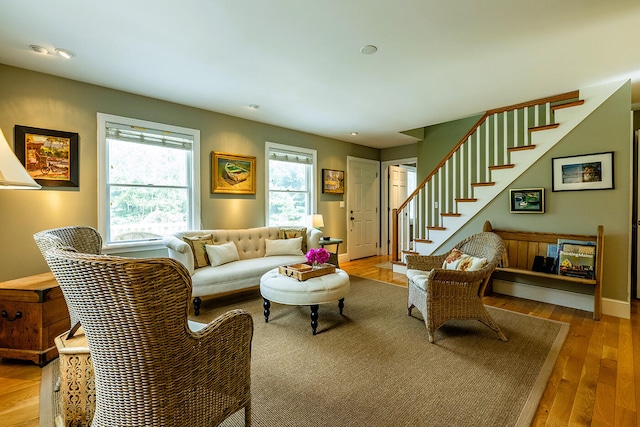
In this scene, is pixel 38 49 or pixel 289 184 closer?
pixel 38 49

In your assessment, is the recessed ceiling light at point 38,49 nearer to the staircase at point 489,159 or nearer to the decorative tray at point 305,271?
the decorative tray at point 305,271

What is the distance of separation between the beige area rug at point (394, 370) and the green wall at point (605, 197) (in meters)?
1.09

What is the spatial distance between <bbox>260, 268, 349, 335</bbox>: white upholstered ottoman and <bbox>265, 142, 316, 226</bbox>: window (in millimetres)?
2091

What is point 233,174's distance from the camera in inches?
171

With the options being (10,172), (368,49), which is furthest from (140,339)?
(368,49)

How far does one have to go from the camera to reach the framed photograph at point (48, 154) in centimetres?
283

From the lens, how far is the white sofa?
317 centimetres

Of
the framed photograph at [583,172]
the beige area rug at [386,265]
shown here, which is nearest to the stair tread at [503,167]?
the framed photograph at [583,172]

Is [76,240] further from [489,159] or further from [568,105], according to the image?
[568,105]

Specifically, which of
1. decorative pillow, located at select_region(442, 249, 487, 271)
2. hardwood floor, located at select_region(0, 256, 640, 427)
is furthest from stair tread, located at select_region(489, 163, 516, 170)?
hardwood floor, located at select_region(0, 256, 640, 427)

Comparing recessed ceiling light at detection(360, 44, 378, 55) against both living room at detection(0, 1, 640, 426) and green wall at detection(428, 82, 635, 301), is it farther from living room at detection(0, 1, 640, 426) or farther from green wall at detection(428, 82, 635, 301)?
green wall at detection(428, 82, 635, 301)

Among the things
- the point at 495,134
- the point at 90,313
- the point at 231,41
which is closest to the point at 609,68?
the point at 495,134

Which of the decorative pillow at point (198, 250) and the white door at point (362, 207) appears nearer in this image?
the decorative pillow at point (198, 250)

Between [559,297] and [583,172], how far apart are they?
1501 mm
